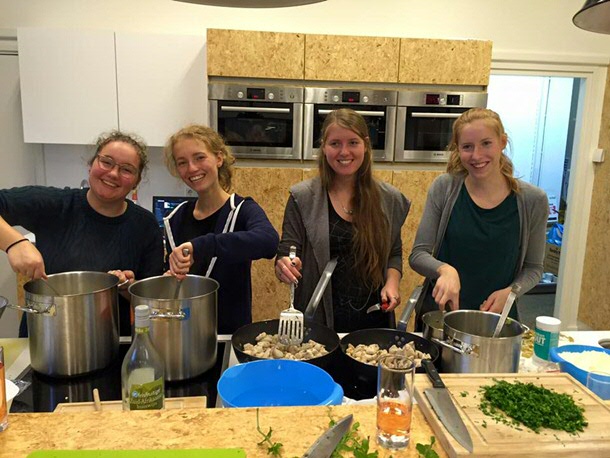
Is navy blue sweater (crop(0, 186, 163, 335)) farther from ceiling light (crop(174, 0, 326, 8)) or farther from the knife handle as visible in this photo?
the knife handle

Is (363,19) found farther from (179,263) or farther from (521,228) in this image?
(179,263)

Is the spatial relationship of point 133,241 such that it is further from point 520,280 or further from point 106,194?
point 520,280

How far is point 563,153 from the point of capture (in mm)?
4832

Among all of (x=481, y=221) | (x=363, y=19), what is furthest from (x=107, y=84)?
(x=481, y=221)

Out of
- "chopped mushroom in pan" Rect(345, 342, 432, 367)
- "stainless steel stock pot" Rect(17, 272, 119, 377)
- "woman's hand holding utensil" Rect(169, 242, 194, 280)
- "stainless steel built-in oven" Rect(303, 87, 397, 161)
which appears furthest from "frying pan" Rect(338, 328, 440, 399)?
"stainless steel built-in oven" Rect(303, 87, 397, 161)

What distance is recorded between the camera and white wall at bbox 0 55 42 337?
123 inches

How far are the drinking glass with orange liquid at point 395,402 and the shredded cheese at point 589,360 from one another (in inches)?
23.0

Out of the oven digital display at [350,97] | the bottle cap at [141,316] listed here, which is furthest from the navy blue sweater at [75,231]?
the oven digital display at [350,97]

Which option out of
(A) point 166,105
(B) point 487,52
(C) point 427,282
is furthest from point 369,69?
(C) point 427,282

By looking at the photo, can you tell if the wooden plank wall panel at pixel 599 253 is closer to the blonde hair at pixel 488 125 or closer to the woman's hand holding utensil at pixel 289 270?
the blonde hair at pixel 488 125

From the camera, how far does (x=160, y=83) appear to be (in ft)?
9.57

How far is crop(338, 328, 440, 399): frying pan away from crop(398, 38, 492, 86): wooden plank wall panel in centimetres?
206

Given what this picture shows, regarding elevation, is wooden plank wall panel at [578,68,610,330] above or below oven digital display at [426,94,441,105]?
below

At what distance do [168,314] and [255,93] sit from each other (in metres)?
2.04
